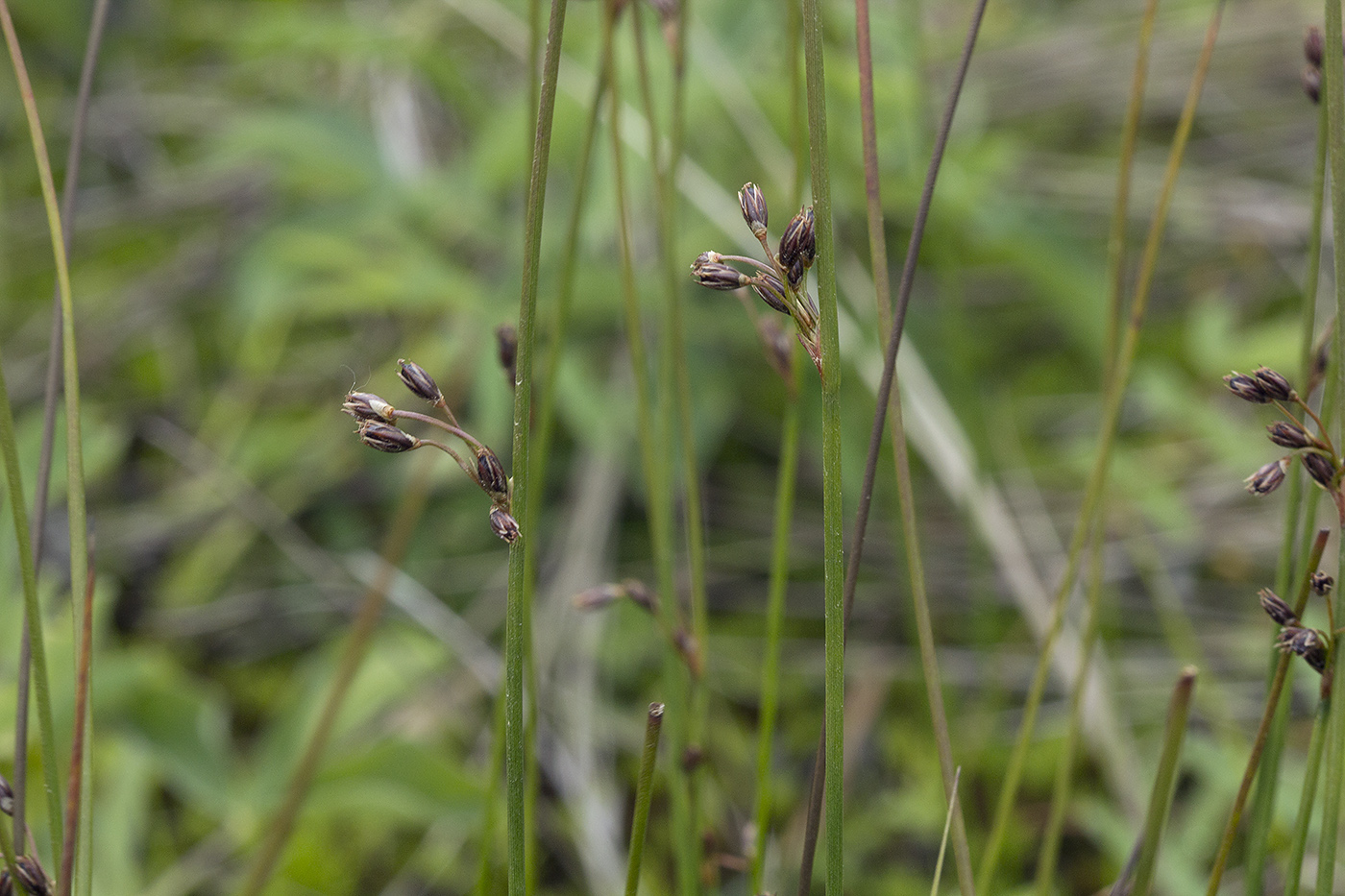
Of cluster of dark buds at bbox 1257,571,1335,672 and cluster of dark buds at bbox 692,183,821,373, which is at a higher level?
cluster of dark buds at bbox 692,183,821,373

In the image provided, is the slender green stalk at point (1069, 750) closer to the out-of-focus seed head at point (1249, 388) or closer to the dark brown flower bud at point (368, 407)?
the out-of-focus seed head at point (1249, 388)

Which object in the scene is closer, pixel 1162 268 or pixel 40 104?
pixel 1162 268

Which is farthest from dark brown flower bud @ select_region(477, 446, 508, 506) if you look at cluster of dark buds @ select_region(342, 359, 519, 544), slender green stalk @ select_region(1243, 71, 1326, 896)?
slender green stalk @ select_region(1243, 71, 1326, 896)

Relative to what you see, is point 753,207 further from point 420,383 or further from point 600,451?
point 600,451

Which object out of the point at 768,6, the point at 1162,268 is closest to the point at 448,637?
the point at 768,6

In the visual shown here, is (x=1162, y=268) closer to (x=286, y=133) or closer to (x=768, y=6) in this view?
(x=768, y=6)

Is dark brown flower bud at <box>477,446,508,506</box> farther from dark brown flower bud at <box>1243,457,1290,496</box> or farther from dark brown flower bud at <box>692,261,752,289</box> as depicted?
dark brown flower bud at <box>1243,457,1290,496</box>
